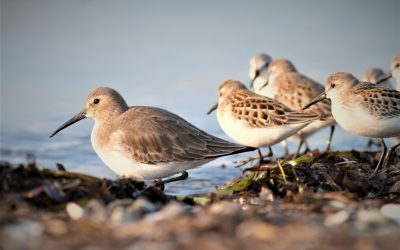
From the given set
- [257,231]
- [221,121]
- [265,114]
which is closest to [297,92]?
[221,121]

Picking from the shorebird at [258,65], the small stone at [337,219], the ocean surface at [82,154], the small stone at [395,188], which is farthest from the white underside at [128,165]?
the shorebird at [258,65]

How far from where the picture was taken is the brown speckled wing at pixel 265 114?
7.07m

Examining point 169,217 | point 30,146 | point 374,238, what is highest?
point 30,146

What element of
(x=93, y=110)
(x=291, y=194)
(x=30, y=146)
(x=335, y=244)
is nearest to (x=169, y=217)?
(x=335, y=244)

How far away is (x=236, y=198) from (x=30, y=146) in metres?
4.30

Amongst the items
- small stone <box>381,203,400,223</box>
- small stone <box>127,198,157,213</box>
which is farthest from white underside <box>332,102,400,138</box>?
small stone <box>127,198,157,213</box>

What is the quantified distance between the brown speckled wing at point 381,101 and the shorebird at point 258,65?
377cm

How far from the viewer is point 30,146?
8945 millimetres

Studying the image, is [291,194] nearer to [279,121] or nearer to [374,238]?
[374,238]

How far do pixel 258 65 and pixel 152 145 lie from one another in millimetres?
4893

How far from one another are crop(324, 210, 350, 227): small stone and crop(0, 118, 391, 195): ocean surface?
Answer: 3.52 m

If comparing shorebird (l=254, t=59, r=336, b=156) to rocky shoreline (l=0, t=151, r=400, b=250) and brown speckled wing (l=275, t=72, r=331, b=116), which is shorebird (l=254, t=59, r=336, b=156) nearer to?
brown speckled wing (l=275, t=72, r=331, b=116)

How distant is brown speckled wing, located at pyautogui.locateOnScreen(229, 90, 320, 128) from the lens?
23.2 ft

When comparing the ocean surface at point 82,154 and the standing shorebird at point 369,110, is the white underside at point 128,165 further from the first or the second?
the standing shorebird at point 369,110
